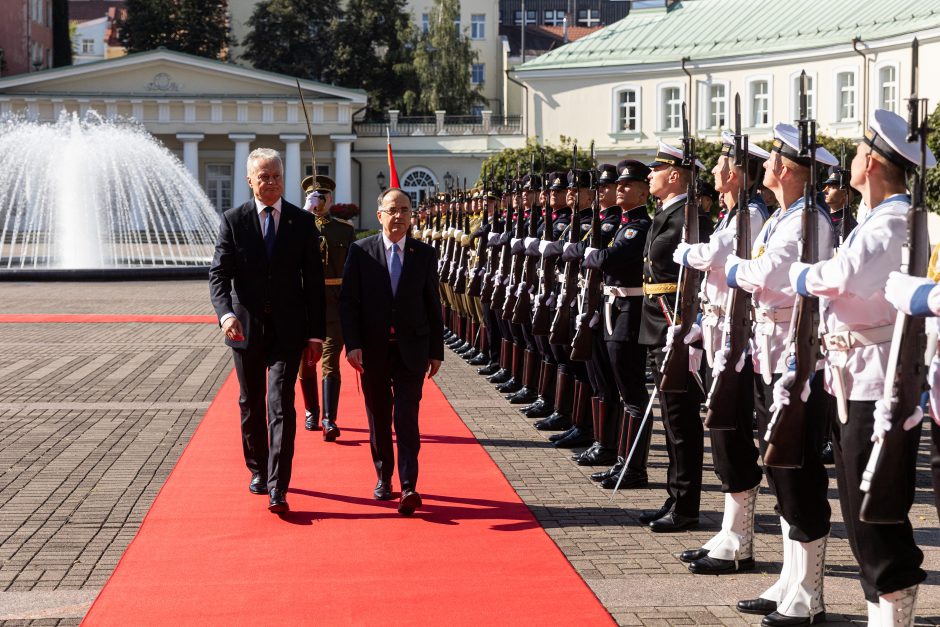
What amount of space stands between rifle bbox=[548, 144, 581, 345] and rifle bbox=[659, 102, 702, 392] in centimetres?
268

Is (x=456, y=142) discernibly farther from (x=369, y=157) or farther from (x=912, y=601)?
(x=912, y=601)

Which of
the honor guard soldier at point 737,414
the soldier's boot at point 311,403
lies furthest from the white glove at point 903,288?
the soldier's boot at point 311,403

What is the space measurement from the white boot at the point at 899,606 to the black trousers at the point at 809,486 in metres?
0.74

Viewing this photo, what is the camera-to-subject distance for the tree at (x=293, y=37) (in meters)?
75.2

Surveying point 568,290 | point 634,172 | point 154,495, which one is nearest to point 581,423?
point 568,290

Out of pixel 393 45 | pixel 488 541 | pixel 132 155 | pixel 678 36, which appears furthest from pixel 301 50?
pixel 488 541

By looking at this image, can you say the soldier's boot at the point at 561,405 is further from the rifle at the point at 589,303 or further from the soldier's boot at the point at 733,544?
the soldier's boot at the point at 733,544

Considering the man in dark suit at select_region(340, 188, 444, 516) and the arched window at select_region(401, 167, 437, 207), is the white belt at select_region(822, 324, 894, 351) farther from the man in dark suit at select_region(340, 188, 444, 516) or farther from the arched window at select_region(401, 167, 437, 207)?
the arched window at select_region(401, 167, 437, 207)

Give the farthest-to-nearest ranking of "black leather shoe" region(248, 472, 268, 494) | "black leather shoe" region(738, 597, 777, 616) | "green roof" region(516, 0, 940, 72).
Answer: "green roof" region(516, 0, 940, 72) → "black leather shoe" region(248, 472, 268, 494) → "black leather shoe" region(738, 597, 777, 616)

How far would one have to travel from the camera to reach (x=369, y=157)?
68.3 meters

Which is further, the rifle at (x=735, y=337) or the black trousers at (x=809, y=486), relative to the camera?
the rifle at (x=735, y=337)

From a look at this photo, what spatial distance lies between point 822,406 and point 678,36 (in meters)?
54.7

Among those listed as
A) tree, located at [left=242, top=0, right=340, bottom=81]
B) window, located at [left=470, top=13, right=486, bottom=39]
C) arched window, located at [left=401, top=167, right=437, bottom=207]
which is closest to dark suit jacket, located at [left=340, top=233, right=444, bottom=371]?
arched window, located at [left=401, top=167, right=437, bottom=207]

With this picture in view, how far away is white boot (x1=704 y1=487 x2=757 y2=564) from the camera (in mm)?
6242
